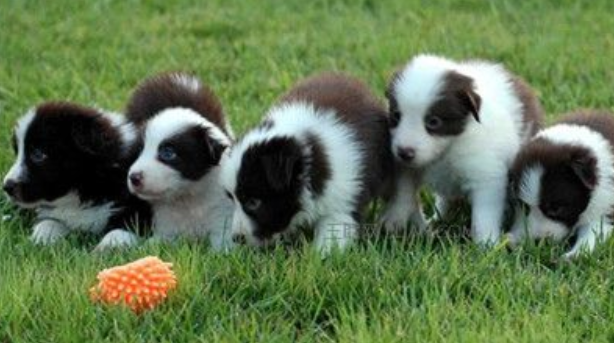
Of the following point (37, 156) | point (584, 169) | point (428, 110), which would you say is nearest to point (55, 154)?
point (37, 156)

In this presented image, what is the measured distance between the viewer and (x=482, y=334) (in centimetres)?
535

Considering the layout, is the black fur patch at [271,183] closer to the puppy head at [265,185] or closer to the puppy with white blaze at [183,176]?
the puppy head at [265,185]

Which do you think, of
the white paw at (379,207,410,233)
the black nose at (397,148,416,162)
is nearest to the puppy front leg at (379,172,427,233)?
the white paw at (379,207,410,233)

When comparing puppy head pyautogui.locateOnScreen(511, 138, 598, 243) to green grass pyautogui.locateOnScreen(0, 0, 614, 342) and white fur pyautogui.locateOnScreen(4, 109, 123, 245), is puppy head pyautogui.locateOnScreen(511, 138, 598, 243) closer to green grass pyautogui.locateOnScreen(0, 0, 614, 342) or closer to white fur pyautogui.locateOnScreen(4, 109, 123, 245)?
green grass pyautogui.locateOnScreen(0, 0, 614, 342)

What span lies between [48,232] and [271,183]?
1410 mm

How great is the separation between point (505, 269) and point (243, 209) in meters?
1.33

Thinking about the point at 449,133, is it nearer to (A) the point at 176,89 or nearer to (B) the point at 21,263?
(A) the point at 176,89

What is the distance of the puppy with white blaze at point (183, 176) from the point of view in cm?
689

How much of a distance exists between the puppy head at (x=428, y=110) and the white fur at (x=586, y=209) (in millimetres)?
449

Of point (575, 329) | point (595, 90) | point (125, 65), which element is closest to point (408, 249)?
point (575, 329)

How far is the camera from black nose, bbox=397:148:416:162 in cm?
672

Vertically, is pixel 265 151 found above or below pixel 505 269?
above

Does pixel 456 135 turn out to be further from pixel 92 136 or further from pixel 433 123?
pixel 92 136

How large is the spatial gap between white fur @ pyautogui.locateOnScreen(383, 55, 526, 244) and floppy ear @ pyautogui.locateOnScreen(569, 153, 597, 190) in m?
0.46
